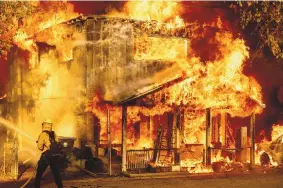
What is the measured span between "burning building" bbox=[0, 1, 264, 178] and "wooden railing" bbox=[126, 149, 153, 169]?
1.6 inches

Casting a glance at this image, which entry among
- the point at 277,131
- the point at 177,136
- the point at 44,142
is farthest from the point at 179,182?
the point at 277,131

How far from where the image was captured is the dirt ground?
14.5m

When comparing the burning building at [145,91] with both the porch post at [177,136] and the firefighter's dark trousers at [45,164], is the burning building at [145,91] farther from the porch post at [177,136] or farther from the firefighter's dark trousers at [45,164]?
the firefighter's dark trousers at [45,164]

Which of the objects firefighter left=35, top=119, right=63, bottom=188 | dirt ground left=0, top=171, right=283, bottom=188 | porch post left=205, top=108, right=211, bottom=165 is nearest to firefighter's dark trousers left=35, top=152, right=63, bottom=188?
firefighter left=35, top=119, right=63, bottom=188

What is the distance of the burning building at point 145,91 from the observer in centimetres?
1780

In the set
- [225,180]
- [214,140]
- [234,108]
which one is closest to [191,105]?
[234,108]

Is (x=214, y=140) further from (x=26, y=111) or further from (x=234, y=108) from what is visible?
(x=26, y=111)

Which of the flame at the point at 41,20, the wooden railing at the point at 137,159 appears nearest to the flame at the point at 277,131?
the wooden railing at the point at 137,159

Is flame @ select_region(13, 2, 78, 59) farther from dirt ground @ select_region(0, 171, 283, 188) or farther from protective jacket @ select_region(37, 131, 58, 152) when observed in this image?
protective jacket @ select_region(37, 131, 58, 152)

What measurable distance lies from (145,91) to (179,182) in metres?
3.98

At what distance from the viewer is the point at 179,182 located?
15.4 m

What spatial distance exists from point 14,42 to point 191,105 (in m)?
12.9

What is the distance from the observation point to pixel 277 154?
2016 cm

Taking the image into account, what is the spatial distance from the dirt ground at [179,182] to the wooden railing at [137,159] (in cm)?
117
